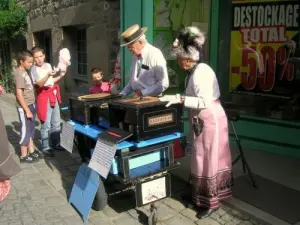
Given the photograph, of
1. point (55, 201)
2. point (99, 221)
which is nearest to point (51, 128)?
point (55, 201)

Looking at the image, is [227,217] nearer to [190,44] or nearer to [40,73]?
[190,44]

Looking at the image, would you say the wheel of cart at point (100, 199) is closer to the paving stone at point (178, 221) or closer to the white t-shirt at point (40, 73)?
the paving stone at point (178, 221)

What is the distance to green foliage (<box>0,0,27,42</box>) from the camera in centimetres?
1027

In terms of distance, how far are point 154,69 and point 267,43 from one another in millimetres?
2231

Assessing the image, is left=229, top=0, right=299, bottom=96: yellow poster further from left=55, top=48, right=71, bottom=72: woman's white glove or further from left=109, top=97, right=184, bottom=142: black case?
left=55, top=48, right=71, bottom=72: woman's white glove

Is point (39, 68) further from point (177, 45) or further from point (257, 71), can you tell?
point (257, 71)

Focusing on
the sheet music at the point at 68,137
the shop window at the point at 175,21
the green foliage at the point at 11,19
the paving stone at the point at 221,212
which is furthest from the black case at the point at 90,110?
the green foliage at the point at 11,19

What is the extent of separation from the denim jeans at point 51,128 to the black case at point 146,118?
2.27 meters

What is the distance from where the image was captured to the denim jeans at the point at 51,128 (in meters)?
5.16

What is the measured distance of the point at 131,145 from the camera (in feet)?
9.68

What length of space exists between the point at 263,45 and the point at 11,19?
26.3 ft

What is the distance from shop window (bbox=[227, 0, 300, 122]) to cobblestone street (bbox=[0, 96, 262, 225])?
1923 mm

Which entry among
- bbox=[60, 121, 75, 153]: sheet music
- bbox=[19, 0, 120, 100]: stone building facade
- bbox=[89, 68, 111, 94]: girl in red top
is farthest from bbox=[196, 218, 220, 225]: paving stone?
bbox=[19, 0, 120, 100]: stone building facade

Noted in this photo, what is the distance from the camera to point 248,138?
5211mm
